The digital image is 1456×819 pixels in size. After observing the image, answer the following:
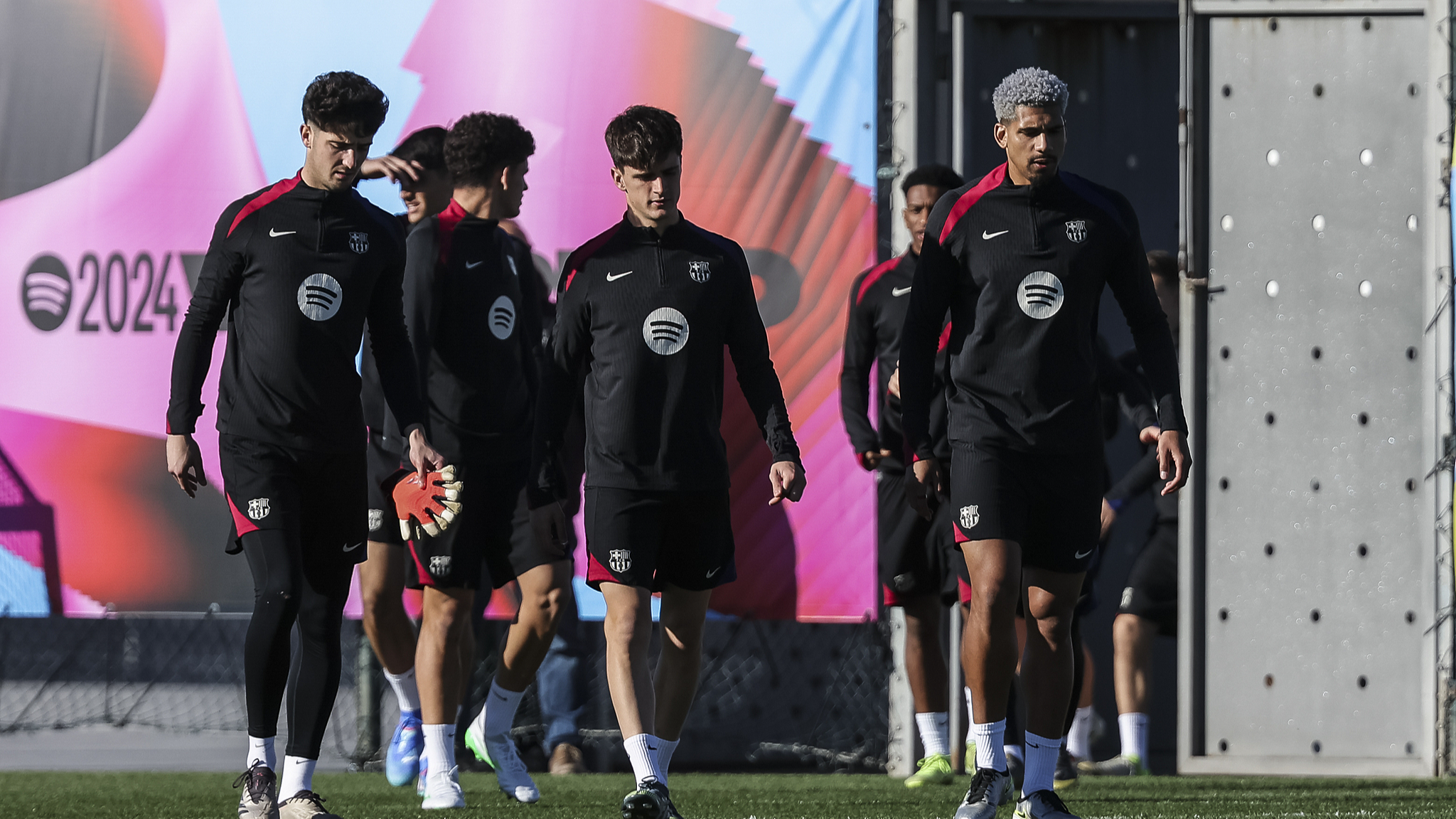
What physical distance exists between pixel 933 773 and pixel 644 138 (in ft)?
9.46

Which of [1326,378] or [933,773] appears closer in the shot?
[933,773]

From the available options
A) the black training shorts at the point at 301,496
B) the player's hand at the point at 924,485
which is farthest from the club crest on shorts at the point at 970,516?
the black training shorts at the point at 301,496

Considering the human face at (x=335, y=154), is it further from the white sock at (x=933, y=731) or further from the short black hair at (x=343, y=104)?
the white sock at (x=933, y=731)

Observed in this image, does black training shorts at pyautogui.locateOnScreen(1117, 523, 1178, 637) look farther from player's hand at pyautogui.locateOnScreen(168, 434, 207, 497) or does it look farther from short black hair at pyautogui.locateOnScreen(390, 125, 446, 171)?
player's hand at pyautogui.locateOnScreen(168, 434, 207, 497)

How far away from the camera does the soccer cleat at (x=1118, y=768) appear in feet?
23.0

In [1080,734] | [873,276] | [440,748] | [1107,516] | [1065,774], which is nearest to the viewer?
[440,748]

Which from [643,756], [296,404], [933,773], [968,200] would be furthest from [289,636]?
[933,773]

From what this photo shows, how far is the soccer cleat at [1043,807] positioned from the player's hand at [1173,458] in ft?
2.65

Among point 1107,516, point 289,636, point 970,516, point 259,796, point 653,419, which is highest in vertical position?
point 653,419

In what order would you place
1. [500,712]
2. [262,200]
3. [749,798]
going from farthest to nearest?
[749,798] < [500,712] < [262,200]

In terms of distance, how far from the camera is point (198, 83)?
747 centimetres

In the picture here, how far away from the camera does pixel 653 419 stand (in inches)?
179

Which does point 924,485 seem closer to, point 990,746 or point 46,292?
point 990,746

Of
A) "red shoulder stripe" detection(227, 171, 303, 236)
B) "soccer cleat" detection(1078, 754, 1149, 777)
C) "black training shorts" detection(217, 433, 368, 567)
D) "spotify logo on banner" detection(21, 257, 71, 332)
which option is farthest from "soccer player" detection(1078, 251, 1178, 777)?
"spotify logo on banner" detection(21, 257, 71, 332)
